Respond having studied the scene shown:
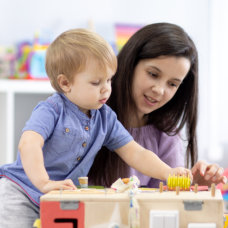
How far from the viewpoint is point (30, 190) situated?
0.97 m

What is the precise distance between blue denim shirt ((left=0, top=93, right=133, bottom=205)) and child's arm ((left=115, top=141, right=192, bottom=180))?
0.02 metres

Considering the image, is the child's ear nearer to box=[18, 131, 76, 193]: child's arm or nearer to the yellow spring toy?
box=[18, 131, 76, 193]: child's arm

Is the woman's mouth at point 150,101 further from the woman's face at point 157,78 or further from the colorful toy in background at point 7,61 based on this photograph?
the colorful toy in background at point 7,61

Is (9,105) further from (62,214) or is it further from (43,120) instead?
(62,214)

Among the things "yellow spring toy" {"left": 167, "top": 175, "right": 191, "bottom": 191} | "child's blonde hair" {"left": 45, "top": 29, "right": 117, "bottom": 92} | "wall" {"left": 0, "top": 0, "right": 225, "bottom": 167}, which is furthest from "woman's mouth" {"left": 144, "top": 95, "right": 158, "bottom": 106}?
"wall" {"left": 0, "top": 0, "right": 225, "bottom": 167}

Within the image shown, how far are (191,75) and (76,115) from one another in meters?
0.49

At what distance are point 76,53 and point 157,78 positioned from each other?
1.23ft

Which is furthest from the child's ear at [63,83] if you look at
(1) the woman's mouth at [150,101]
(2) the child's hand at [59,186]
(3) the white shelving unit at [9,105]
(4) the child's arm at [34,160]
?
(3) the white shelving unit at [9,105]

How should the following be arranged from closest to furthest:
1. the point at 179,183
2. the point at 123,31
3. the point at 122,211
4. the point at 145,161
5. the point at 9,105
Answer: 1. the point at 122,211
2. the point at 179,183
3. the point at 145,161
4. the point at 9,105
5. the point at 123,31

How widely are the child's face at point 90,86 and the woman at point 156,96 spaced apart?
29cm

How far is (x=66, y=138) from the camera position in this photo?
3.15ft

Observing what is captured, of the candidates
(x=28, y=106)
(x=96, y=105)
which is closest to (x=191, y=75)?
(x=96, y=105)

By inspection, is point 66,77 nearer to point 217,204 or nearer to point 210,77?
point 217,204

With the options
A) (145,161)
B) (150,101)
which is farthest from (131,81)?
(145,161)
